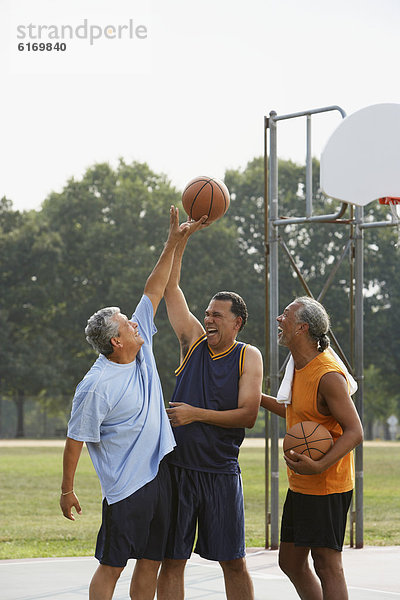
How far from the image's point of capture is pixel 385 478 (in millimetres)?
24219

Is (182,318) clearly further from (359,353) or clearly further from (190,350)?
(359,353)

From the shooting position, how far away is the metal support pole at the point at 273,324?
8.43 meters

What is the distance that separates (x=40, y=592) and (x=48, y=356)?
33.0 metres

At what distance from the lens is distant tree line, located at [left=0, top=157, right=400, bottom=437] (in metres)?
39.0

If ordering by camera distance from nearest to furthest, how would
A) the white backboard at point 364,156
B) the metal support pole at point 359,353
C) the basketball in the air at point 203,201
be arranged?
the basketball in the air at point 203,201 → the white backboard at point 364,156 → the metal support pole at point 359,353

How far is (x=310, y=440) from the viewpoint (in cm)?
447

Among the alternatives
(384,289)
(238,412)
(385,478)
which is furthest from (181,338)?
(384,289)

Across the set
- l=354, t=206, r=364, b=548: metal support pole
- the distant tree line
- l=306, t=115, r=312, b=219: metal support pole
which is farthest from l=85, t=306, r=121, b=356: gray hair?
the distant tree line

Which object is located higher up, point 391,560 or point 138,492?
point 138,492

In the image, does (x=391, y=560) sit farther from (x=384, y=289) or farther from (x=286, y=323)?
(x=384, y=289)

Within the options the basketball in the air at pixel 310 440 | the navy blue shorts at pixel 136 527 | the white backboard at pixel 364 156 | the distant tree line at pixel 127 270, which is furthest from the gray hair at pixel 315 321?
the distant tree line at pixel 127 270

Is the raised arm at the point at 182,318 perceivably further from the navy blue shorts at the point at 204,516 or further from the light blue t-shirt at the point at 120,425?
the navy blue shorts at the point at 204,516

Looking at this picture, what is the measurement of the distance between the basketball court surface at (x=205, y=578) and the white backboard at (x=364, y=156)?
2733 millimetres

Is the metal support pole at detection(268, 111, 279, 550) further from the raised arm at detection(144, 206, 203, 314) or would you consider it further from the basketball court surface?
the raised arm at detection(144, 206, 203, 314)
